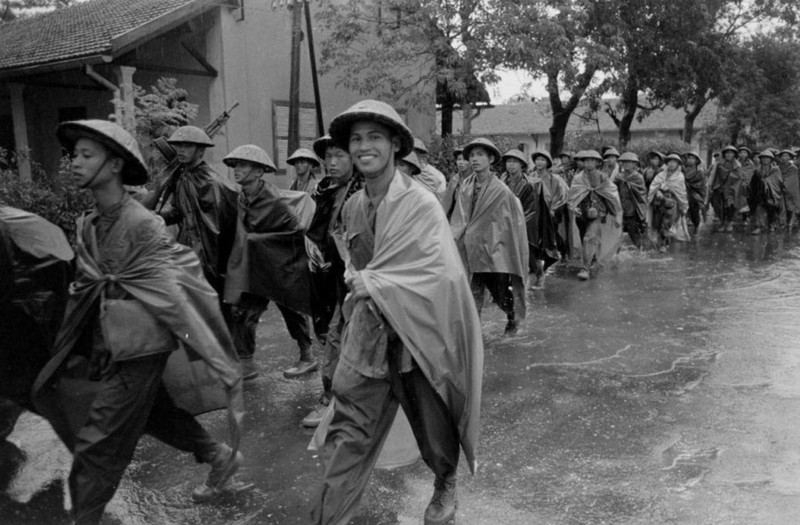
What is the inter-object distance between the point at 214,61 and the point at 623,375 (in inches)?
442

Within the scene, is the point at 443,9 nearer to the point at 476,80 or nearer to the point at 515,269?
the point at 476,80

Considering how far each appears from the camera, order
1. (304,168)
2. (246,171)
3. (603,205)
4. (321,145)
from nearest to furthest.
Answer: (321,145) → (246,171) → (304,168) → (603,205)

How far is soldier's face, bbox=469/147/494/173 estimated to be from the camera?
702 cm

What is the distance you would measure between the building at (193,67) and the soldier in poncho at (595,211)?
661 centimetres

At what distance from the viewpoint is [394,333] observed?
3227mm

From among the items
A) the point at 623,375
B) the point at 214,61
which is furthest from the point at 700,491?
the point at 214,61

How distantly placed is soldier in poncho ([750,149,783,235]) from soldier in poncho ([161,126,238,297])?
1442 centimetres

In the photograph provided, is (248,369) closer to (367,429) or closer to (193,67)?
(367,429)

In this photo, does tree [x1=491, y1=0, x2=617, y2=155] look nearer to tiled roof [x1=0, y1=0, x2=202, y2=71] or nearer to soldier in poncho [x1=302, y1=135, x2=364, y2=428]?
tiled roof [x1=0, y1=0, x2=202, y2=71]

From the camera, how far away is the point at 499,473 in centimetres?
428

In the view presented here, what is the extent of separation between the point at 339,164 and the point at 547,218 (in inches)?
232

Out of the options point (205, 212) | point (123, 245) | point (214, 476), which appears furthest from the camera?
point (205, 212)

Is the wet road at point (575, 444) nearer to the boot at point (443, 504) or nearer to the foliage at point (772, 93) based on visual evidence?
the boot at point (443, 504)

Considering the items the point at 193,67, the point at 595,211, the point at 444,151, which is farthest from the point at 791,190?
the point at 193,67
